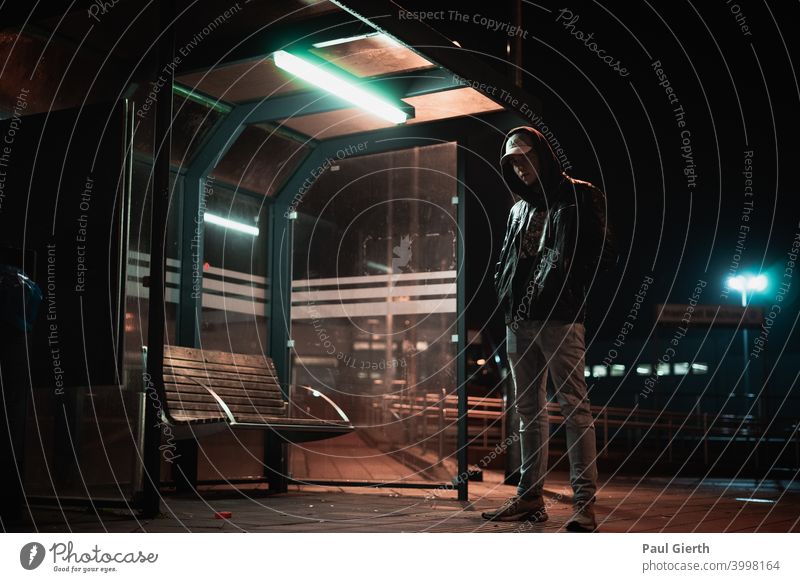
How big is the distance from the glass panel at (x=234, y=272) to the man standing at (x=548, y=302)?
11.7 feet

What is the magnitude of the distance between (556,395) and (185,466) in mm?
4071

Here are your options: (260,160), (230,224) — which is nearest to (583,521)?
(230,224)

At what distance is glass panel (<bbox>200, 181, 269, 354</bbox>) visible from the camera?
8.62 meters

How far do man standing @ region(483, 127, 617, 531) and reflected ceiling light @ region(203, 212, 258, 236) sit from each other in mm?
3566

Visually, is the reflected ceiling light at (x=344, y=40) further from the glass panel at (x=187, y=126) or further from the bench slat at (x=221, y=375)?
the bench slat at (x=221, y=375)

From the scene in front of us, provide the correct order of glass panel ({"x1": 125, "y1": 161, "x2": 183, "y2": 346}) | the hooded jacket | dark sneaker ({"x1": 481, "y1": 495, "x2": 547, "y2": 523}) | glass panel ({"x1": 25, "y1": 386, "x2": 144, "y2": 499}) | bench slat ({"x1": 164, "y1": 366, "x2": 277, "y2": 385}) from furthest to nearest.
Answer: bench slat ({"x1": 164, "y1": 366, "x2": 277, "y2": 385}) → glass panel ({"x1": 125, "y1": 161, "x2": 183, "y2": 346}) → glass panel ({"x1": 25, "y1": 386, "x2": 144, "y2": 499}) → dark sneaker ({"x1": 481, "y1": 495, "x2": 547, "y2": 523}) → the hooded jacket

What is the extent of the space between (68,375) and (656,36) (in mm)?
7397

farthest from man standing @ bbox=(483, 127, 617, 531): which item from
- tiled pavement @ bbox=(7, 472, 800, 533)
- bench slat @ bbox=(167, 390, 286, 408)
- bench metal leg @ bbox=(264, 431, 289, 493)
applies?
bench metal leg @ bbox=(264, 431, 289, 493)

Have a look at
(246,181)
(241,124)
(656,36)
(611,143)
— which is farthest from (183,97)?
(611,143)

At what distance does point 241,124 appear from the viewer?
27.3ft

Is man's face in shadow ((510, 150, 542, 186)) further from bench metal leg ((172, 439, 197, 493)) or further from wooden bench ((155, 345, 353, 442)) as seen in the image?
bench metal leg ((172, 439, 197, 493))

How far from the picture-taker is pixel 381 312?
8.84 m
